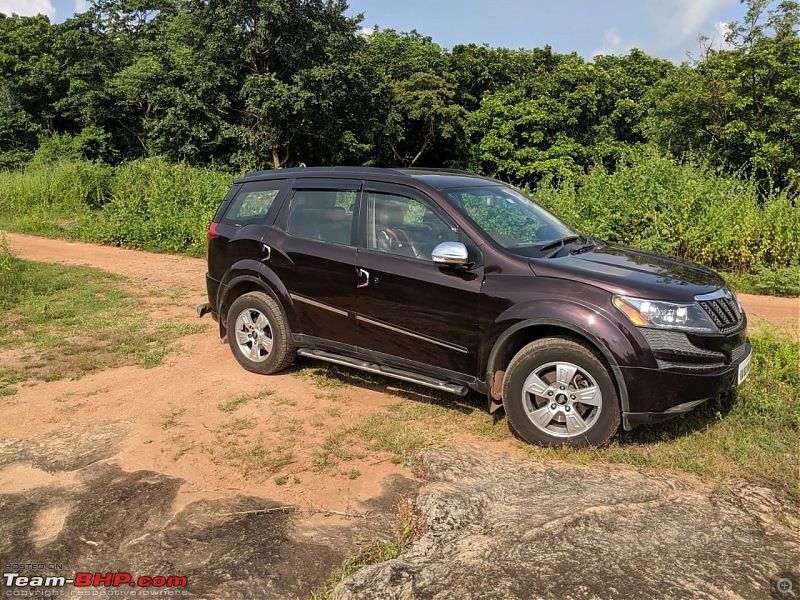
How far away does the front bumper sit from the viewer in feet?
13.1

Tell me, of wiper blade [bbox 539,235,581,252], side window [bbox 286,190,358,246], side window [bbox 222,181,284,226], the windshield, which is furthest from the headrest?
wiper blade [bbox 539,235,581,252]

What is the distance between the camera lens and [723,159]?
25.4 m

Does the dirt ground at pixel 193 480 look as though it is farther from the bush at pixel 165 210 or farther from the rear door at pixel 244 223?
the bush at pixel 165 210

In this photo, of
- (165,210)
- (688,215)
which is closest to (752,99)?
(688,215)

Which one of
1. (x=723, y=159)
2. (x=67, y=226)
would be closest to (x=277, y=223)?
(x=67, y=226)

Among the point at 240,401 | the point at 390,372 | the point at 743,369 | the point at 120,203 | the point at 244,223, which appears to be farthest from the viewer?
the point at 120,203

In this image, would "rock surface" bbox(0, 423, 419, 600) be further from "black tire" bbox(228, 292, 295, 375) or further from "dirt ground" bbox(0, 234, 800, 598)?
"black tire" bbox(228, 292, 295, 375)

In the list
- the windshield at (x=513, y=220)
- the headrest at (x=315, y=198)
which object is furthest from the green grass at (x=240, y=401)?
the windshield at (x=513, y=220)

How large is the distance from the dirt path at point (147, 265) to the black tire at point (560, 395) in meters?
4.60

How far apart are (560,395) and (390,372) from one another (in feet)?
4.61

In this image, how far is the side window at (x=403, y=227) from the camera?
16.1ft

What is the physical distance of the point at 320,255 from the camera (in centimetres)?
544

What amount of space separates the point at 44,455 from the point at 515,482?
10.5 ft

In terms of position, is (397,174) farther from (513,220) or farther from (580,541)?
(580,541)
